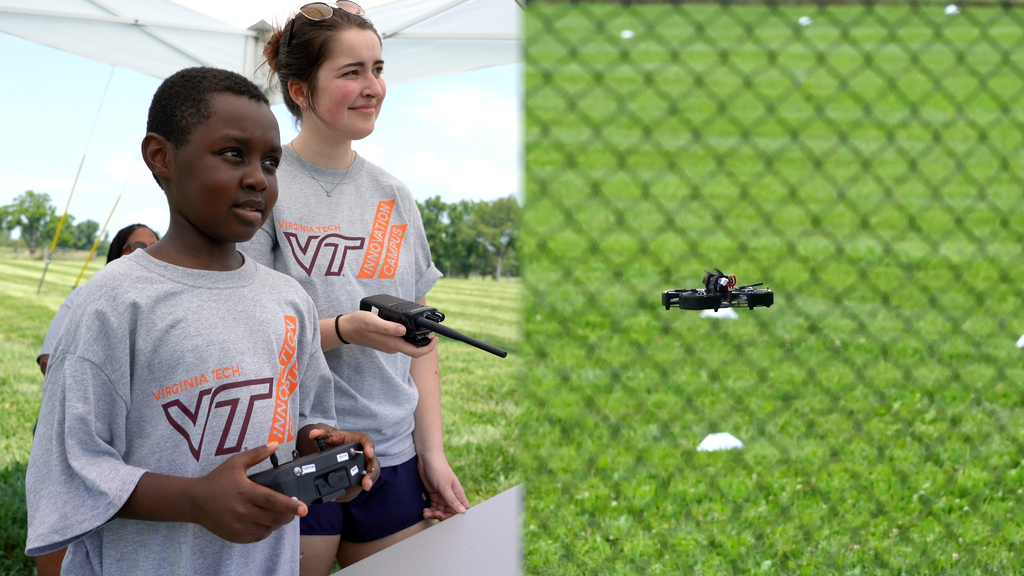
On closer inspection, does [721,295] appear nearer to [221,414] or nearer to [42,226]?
[221,414]

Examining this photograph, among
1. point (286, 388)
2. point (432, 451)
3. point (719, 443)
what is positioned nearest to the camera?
point (286, 388)

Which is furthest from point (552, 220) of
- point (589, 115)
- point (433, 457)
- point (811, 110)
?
point (433, 457)

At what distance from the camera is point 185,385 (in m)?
0.74

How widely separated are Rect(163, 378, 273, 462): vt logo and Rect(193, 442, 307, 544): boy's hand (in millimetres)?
77

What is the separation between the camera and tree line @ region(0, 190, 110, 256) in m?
3.09

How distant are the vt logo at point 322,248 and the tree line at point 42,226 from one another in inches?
94.2

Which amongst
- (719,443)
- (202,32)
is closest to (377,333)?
(202,32)

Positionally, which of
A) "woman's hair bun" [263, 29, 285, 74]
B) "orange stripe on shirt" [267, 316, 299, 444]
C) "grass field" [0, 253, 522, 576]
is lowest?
"grass field" [0, 253, 522, 576]

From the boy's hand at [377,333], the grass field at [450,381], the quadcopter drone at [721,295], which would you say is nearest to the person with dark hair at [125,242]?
the grass field at [450,381]

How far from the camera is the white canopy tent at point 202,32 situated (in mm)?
1771

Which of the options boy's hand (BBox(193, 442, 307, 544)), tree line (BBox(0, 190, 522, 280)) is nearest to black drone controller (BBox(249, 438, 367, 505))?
boy's hand (BBox(193, 442, 307, 544))

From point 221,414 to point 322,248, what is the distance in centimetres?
31

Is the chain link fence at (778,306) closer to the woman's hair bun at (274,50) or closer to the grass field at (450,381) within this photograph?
the grass field at (450,381)

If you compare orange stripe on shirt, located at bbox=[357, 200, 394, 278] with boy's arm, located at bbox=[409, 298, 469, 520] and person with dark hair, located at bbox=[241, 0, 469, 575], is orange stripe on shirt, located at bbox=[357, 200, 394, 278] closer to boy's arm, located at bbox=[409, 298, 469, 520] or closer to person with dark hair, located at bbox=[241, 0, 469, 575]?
person with dark hair, located at bbox=[241, 0, 469, 575]
